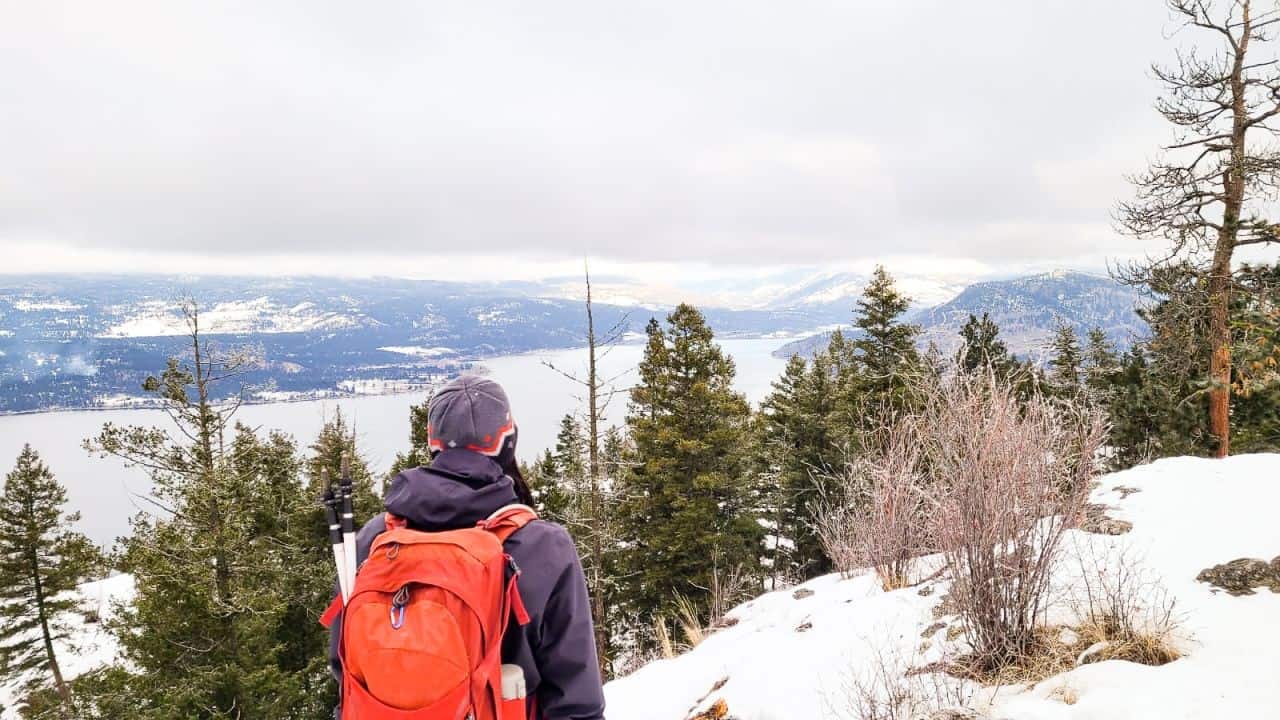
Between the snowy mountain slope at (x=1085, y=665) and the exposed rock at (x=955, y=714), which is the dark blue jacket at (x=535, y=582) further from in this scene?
the snowy mountain slope at (x=1085, y=665)

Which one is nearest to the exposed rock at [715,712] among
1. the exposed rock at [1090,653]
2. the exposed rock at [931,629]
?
the exposed rock at [931,629]

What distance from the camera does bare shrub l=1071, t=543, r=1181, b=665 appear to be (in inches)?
139

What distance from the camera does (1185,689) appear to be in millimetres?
3096

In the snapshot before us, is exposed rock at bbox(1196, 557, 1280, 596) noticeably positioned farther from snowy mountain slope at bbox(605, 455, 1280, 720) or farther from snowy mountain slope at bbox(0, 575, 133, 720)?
snowy mountain slope at bbox(0, 575, 133, 720)

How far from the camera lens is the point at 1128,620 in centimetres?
373

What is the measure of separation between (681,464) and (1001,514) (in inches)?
545

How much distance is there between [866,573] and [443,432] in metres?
7.32

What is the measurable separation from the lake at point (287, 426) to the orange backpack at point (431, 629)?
3641 cm

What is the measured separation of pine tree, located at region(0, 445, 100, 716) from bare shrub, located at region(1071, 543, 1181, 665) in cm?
2429

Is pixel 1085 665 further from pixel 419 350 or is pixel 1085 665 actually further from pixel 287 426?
pixel 419 350

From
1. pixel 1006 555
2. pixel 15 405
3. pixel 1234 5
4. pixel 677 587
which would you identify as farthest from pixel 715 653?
pixel 15 405

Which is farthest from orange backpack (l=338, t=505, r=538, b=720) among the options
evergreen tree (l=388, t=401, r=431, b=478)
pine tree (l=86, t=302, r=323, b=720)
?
evergreen tree (l=388, t=401, r=431, b=478)

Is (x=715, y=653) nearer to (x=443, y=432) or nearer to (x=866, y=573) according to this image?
(x=866, y=573)

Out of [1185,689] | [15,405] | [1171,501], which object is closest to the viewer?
[1185,689]
